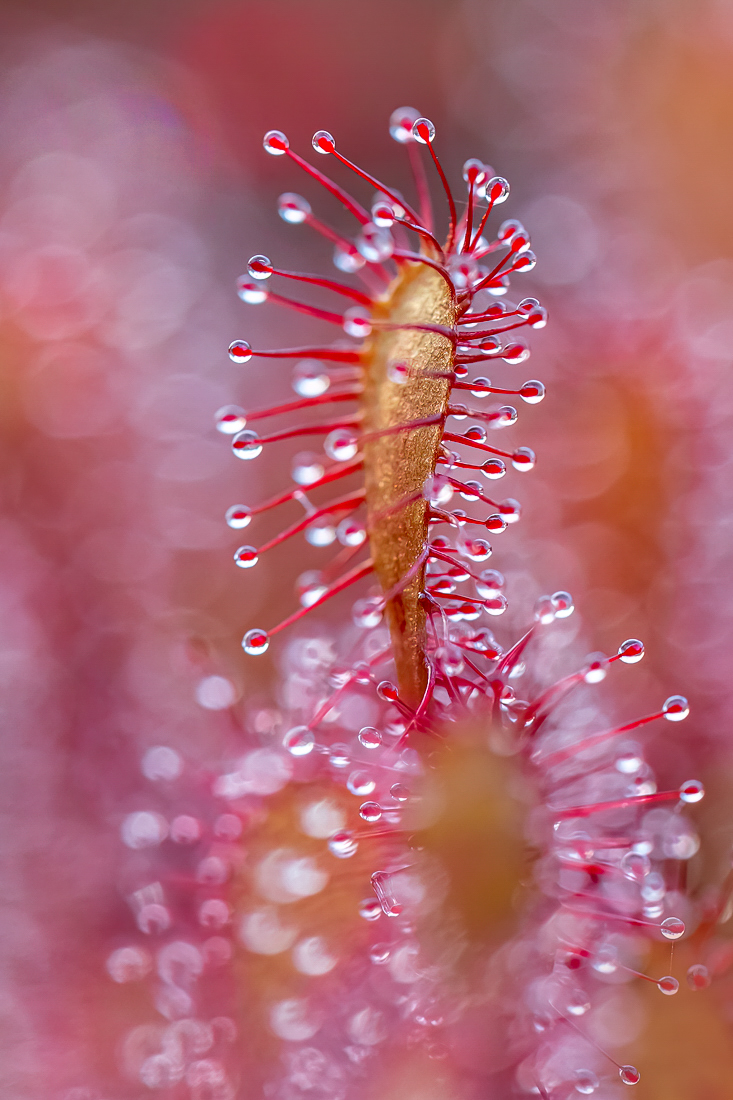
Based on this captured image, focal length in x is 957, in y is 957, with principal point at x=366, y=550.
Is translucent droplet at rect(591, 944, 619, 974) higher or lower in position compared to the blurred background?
lower

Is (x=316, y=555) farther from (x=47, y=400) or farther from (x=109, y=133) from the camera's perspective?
(x=109, y=133)

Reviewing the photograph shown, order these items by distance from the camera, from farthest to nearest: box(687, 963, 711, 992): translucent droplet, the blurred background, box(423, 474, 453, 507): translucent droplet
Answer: the blurred background
box(687, 963, 711, 992): translucent droplet
box(423, 474, 453, 507): translucent droplet

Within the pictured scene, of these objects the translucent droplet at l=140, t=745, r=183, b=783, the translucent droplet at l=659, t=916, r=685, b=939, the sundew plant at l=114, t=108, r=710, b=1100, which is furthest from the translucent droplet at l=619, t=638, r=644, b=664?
the translucent droplet at l=140, t=745, r=183, b=783

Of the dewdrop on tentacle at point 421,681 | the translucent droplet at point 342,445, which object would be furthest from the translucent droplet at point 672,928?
the translucent droplet at point 342,445

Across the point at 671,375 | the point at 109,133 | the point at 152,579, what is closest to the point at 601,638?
the point at 671,375

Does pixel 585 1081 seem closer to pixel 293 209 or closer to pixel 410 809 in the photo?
pixel 410 809

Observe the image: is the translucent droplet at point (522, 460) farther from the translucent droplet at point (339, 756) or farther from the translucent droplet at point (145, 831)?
the translucent droplet at point (145, 831)

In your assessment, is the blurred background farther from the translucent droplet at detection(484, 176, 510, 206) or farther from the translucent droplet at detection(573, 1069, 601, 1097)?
the translucent droplet at detection(484, 176, 510, 206)

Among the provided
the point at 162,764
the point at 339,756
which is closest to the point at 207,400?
the point at 162,764
